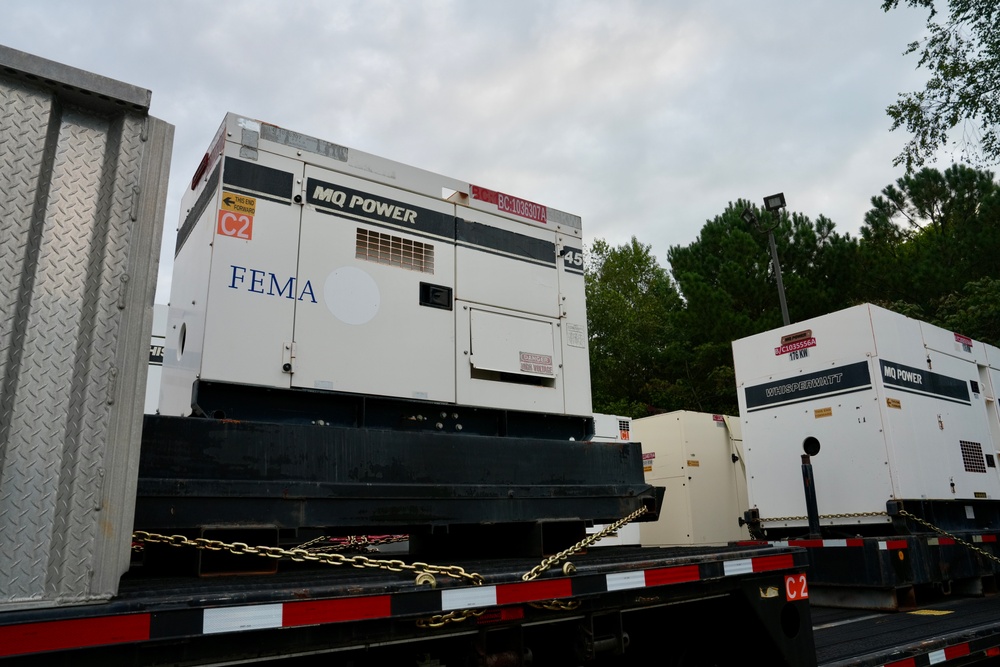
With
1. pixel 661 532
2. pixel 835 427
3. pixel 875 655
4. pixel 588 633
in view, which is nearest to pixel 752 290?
pixel 661 532

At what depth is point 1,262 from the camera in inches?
85.2

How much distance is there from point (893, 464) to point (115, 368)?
7.18 meters

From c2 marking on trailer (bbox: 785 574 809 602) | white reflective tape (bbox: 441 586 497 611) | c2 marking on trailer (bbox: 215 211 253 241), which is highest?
c2 marking on trailer (bbox: 215 211 253 241)

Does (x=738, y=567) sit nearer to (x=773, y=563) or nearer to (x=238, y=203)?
(x=773, y=563)

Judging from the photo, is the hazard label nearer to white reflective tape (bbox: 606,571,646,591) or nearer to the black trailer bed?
white reflective tape (bbox: 606,571,646,591)

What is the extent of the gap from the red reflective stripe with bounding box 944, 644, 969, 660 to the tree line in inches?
614

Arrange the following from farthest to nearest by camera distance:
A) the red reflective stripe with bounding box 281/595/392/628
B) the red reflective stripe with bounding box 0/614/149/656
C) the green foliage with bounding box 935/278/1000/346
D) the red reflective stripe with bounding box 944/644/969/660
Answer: the green foliage with bounding box 935/278/1000/346 → the red reflective stripe with bounding box 944/644/969/660 → the red reflective stripe with bounding box 281/595/392/628 → the red reflective stripe with bounding box 0/614/149/656

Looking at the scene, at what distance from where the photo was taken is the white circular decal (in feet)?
13.3

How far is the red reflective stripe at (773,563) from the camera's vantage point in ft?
12.6

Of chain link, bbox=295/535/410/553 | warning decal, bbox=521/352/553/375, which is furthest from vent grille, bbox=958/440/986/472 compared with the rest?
chain link, bbox=295/535/410/553

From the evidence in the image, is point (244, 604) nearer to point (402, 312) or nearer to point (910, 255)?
point (402, 312)

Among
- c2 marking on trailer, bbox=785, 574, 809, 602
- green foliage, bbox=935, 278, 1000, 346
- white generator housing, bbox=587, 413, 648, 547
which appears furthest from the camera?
green foliage, bbox=935, 278, 1000, 346

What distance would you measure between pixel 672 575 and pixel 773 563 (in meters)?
0.86

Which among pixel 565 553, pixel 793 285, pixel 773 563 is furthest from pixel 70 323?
pixel 793 285
